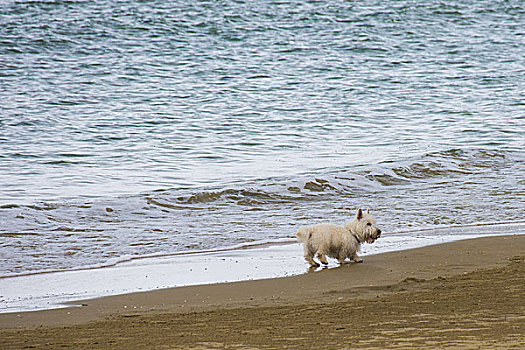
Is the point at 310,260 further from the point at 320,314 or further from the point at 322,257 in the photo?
the point at 320,314

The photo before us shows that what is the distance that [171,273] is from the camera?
7527 millimetres

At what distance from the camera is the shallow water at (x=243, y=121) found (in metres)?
10.5

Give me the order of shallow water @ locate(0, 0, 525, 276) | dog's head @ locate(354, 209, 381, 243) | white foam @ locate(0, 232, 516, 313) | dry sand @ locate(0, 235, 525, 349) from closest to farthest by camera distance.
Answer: dry sand @ locate(0, 235, 525, 349)
white foam @ locate(0, 232, 516, 313)
dog's head @ locate(354, 209, 381, 243)
shallow water @ locate(0, 0, 525, 276)

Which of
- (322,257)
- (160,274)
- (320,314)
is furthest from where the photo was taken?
(322,257)

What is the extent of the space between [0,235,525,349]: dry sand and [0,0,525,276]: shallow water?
2.07m

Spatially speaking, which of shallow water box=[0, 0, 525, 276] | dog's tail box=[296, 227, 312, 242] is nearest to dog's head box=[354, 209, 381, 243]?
dog's tail box=[296, 227, 312, 242]

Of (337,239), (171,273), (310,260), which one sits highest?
(337,239)

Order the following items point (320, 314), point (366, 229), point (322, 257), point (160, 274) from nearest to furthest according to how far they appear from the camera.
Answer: point (320, 314)
point (160, 274)
point (322, 257)
point (366, 229)

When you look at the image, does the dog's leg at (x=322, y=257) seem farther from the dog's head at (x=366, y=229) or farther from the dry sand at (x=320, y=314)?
the dog's head at (x=366, y=229)

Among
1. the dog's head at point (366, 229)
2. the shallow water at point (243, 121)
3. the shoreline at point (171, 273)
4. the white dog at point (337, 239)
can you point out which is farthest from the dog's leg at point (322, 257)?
the shallow water at point (243, 121)

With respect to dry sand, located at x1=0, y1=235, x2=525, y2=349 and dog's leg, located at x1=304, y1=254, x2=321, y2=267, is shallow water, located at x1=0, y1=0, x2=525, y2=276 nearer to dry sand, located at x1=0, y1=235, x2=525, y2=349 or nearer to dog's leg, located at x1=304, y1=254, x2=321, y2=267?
dog's leg, located at x1=304, y1=254, x2=321, y2=267

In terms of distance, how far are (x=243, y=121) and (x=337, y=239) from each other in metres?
12.8

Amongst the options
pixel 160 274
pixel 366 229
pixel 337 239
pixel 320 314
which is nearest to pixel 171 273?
pixel 160 274

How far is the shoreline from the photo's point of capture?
22.1ft
